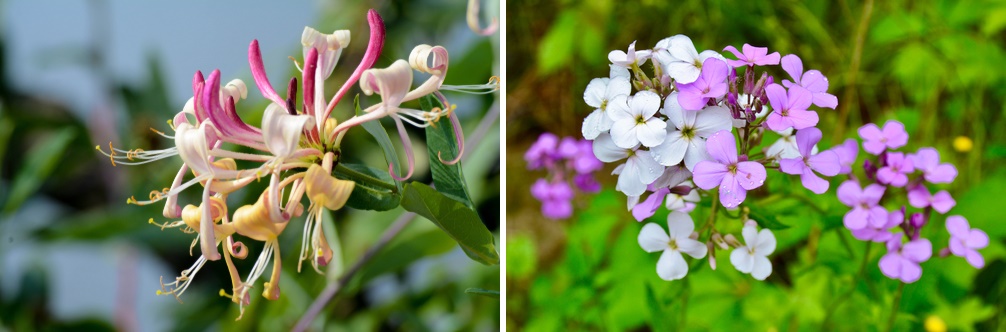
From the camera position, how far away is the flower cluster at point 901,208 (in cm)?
43

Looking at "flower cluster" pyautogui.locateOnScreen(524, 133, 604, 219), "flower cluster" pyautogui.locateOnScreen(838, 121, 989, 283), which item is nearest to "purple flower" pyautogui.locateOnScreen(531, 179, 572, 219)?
"flower cluster" pyautogui.locateOnScreen(524, 133, 604, 219)

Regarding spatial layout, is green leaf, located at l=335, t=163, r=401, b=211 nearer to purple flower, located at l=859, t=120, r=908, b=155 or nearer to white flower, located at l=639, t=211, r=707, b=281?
white flower, located at l=639, t=211, r=707, b=281

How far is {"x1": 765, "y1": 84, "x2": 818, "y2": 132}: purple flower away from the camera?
0.30 metres

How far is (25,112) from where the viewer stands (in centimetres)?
99

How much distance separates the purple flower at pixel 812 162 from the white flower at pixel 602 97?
7cm

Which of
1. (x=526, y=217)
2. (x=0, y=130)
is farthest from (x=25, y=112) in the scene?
(x=526, y=217)

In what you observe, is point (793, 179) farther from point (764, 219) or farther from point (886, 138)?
point (764, 219)

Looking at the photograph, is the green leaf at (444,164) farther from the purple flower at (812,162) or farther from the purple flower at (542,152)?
the purple flower at (542,152)

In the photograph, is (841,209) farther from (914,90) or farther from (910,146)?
(914,90)

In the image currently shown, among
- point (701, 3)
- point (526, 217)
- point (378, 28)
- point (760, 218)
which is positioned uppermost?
point (378, 28)

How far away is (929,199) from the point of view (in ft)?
1.53

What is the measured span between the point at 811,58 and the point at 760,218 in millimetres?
626

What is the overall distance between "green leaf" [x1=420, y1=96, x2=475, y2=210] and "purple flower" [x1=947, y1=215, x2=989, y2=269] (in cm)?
31

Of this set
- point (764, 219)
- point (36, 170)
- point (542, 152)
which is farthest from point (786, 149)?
point (36, 170)
